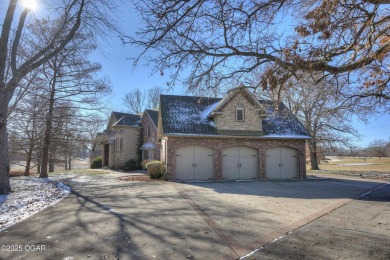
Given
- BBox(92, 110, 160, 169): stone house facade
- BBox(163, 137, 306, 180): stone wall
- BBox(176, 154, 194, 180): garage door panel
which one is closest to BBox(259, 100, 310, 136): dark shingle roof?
BBox(163, 137, 306, 180): stone wall

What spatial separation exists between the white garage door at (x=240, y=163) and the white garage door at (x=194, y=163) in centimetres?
112

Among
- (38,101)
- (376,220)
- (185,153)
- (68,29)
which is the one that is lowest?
(376,220)

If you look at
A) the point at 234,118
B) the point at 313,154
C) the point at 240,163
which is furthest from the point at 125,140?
the point at 313,154

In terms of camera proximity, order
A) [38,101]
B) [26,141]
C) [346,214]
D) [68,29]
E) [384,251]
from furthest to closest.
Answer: [26,141] → [38,101] → [68,29] → [346,214] → [384,251]

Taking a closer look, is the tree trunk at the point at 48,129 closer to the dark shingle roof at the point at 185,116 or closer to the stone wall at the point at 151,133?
the dark shingle roof at the point at 185,116

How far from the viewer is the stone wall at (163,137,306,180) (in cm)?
1878

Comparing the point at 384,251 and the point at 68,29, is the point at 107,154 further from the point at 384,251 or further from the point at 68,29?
the point at 384,251

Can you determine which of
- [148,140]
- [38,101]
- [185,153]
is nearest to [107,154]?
[148,140]

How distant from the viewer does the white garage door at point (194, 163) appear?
19203 mm

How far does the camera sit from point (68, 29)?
45.8 ft

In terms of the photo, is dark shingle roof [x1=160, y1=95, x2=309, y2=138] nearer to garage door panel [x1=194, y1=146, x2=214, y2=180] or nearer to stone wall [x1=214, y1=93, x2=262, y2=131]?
stone wall [x1=214, y1=93, x2=262, y2=131]

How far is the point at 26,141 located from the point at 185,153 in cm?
1342

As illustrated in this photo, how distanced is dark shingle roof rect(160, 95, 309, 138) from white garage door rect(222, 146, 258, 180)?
133 cm

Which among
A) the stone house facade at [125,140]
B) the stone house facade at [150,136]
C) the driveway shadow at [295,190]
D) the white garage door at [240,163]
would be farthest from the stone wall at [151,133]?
the driveway shadow at [295,190]
